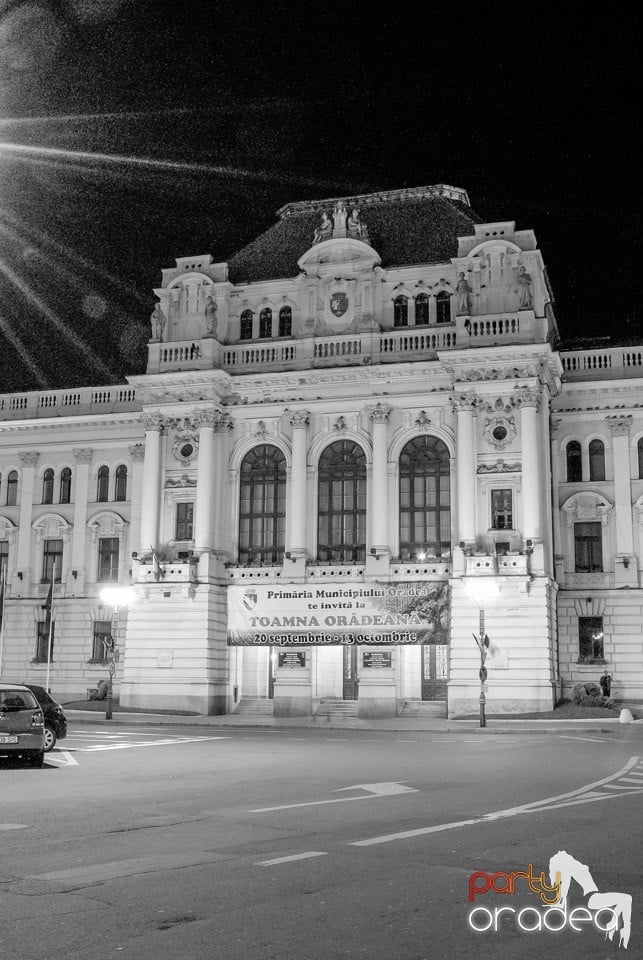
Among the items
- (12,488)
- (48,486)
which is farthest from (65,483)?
(12,488)

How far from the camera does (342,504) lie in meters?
46.8

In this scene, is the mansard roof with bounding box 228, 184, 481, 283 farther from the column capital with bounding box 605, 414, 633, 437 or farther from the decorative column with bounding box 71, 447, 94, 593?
the decorative column with bounding box 71, 447, 94, 593

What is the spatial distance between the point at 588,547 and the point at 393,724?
45.2 ft

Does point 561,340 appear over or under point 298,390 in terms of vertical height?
over

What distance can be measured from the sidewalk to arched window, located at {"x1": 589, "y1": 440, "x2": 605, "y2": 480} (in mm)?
12298

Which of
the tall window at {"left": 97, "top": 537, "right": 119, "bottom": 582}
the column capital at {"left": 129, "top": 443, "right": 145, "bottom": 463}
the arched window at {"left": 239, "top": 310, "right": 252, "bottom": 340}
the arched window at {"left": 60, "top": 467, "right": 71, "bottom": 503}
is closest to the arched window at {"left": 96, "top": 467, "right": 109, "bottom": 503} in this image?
the arched window at {"left": 60, "top": 467, "right": 71, "bottom": 503}

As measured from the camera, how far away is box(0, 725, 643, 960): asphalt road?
22.5ft

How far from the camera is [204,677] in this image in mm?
44938

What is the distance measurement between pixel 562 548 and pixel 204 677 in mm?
16764

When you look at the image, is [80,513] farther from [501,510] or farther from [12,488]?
[501,510]

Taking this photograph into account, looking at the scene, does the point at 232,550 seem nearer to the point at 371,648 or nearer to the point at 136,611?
the point at 136,611

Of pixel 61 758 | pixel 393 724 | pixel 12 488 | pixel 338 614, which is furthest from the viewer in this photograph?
pixel 12 488

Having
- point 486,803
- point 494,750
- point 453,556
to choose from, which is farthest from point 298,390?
point 486,803

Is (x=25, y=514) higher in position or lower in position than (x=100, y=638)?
higher
